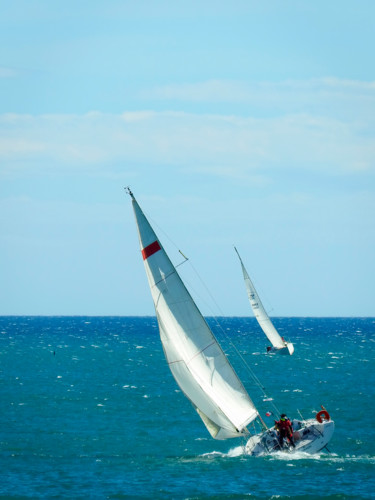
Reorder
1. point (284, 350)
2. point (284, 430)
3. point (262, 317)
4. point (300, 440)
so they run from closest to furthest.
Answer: point (284, 430), point (300, 440), point (262, 317), point (284, 350)

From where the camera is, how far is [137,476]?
36781 millimetres

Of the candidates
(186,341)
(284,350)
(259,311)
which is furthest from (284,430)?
(284,350)

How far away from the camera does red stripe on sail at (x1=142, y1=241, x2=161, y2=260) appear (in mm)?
35500

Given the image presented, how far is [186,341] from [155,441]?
11.8 meters

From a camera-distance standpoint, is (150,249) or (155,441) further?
(155,441)

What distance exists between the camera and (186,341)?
3556cm

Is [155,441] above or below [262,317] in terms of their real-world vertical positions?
below

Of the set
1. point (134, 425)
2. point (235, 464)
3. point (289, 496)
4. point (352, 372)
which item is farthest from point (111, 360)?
point (289, 496)

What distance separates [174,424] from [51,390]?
769 inches

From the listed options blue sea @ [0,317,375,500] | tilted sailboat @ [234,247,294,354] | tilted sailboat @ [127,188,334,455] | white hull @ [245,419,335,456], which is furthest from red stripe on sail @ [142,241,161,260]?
tilted sailboat @ [234,247,294,354]

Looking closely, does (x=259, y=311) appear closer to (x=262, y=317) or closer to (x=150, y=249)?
(x=262, y=317)

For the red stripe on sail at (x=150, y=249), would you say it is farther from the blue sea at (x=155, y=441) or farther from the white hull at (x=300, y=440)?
the white hull at (x=300, y=440)

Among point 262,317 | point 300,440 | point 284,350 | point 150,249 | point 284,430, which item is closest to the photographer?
point 150,249

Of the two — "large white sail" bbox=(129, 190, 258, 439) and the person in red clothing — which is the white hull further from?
"large white sail" bbox=(129, 190, 258, 439)
